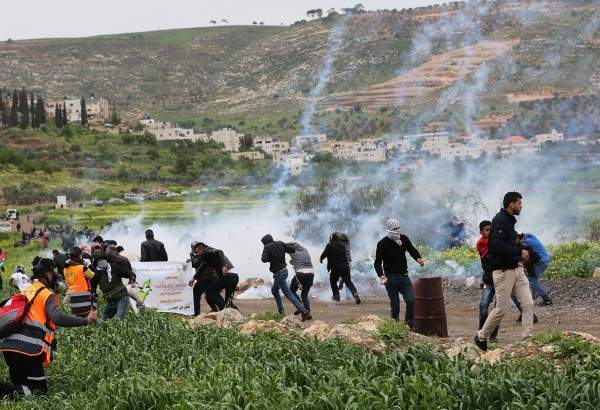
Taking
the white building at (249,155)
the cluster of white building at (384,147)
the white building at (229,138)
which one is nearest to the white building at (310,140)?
the cluster of white building at (384,147)

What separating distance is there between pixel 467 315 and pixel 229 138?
3495 inches

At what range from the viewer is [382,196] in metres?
34.1

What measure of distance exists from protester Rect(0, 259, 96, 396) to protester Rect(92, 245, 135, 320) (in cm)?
567

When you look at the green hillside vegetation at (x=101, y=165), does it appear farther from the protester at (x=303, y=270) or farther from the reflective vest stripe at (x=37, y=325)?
the reflective vest stripe at (x=37, y=325)

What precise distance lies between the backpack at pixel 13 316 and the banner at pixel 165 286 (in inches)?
363

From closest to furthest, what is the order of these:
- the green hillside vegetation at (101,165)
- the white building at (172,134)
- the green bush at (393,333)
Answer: the green bush at (393,333)
the green hillside vegetation at (101,165)
the white building at (172,134)

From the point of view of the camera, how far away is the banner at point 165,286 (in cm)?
1992

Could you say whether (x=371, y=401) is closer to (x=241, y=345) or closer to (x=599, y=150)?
(x=241, y=345)

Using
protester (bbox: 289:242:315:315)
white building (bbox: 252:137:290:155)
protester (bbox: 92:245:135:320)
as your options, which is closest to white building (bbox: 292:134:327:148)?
white building (bbox: 252:137:290:155)

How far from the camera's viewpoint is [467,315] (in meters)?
18.6

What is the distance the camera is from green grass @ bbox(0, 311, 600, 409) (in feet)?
26.0

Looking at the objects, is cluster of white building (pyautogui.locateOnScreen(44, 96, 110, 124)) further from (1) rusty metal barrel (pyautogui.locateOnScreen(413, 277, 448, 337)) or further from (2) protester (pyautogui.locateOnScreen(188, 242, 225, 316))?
(1) rusty metal barrel (pyautogui.locateOnScreen(413, 277, 448, 337))

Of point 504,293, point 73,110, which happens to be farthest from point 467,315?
point 73,110

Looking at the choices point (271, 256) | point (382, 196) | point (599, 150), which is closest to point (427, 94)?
point (599, 150)
